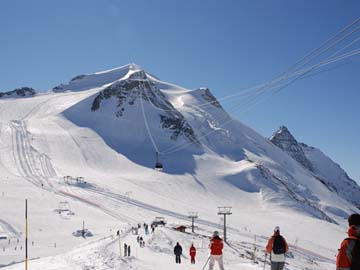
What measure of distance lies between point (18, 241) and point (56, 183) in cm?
4863

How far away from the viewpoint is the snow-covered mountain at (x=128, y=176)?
65.3m

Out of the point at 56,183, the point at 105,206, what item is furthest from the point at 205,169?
the point at 105,206

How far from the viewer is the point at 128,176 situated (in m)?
A: 116

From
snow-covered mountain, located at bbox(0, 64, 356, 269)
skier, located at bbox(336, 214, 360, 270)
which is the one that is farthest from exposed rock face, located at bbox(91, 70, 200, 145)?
skier, located at bbox(336, 214, 360, 270)

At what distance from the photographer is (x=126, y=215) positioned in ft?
236

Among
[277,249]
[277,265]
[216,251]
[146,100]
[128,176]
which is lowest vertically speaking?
[216,251]

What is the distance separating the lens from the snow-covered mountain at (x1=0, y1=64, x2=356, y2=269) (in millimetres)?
65312

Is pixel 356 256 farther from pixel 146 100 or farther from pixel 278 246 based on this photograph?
pixel 146 100

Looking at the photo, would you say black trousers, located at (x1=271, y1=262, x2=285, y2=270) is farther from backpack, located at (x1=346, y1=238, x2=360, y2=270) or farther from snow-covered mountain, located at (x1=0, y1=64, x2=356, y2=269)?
snow-covered mountain, located at (x1=0, y1=64, x2=356, y2=269)

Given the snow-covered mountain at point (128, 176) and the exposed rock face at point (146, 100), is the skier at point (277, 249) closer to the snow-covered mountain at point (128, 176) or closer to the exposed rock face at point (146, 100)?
the snow-covered mountain at point (128, 176)

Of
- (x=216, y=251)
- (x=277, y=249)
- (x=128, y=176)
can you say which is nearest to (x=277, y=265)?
(x=277, y=249)

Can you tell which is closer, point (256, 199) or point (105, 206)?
point (105, 206)

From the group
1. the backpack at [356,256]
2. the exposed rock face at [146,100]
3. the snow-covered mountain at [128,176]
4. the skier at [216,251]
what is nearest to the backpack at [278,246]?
the skier at [216,251]

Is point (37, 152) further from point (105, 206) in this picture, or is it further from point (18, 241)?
point (18, 241)
